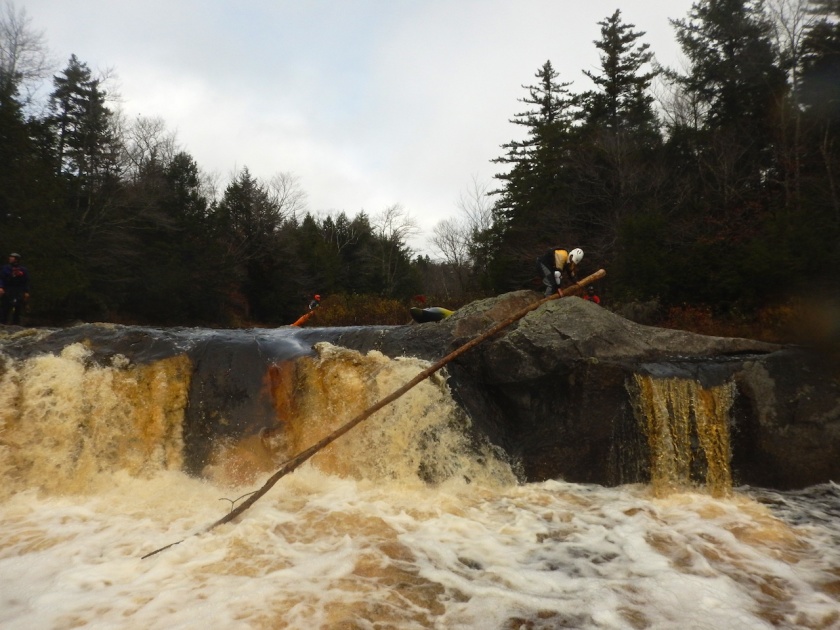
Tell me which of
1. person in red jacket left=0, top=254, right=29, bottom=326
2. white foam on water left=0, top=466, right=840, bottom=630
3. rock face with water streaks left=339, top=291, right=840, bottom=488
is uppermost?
person in red jacket left=0, top=254, right=29, bottom=326

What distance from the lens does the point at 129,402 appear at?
585 cm

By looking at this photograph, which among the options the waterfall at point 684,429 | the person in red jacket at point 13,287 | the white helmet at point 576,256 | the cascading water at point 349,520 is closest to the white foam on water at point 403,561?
the cascading water at point 349,520

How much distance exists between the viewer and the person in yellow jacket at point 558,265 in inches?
291

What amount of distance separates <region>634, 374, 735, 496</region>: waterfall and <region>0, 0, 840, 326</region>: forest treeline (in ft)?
13.2

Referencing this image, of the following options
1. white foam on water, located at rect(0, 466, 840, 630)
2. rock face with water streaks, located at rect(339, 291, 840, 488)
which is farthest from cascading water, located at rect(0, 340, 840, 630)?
rock face with water streaks, located at rect(339, 291, 840, 488)

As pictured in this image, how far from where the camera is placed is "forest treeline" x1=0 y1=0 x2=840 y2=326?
1123cm

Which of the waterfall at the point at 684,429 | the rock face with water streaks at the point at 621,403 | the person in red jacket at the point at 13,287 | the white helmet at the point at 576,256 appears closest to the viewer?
the waterfall at the point at 684,429

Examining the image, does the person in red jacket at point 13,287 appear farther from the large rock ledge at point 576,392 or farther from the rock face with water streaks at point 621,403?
the rock face with water streaks at point 621,403

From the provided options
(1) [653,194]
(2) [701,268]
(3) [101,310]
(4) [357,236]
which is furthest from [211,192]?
(2) [701,268]

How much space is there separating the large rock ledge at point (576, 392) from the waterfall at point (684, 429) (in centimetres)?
9

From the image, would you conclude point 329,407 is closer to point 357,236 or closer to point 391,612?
point 391,612

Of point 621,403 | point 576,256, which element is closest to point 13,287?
point 576,256

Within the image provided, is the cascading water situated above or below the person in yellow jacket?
below

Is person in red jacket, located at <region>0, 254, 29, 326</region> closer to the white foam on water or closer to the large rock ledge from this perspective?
the large rock ledge
